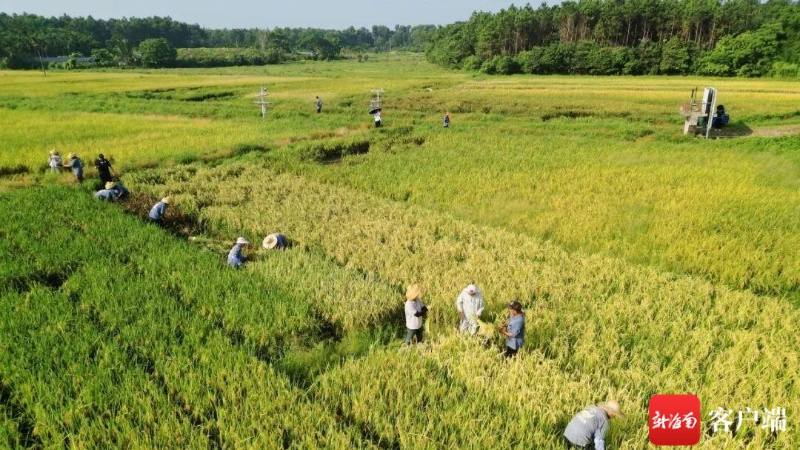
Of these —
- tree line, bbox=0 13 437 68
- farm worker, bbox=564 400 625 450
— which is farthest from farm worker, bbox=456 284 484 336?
tree line, bbox=0 13 437 68

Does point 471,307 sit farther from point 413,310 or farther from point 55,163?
point 55,163

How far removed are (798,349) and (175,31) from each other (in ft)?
533

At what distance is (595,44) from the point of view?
63906 millimetres

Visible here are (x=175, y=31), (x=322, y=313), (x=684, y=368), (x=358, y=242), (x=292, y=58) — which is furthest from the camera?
(x=175, y=31)

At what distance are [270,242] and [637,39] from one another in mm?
81486

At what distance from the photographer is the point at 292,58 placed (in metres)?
110

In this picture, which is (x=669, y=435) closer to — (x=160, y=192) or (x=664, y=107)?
(x=160, y=192)

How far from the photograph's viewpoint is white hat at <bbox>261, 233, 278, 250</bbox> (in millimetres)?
8930

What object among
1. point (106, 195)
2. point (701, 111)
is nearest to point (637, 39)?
point (701, 111)

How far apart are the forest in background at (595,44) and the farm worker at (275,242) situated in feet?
208

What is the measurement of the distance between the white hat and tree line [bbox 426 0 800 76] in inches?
2510

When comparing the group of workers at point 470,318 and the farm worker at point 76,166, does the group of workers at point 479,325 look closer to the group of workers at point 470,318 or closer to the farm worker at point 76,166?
the group of workers at point 470,318

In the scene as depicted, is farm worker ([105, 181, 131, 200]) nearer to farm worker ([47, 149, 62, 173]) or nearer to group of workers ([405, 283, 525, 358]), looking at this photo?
farm worker ([47, 149, 62, 173])

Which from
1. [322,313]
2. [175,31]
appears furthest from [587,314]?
[175,31]
